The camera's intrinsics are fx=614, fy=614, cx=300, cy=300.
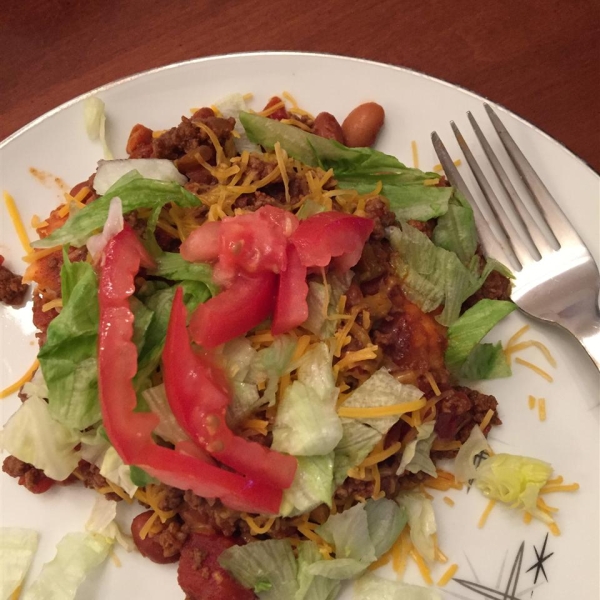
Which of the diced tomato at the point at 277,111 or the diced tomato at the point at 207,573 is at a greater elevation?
the diced tomato at the point at 277,111

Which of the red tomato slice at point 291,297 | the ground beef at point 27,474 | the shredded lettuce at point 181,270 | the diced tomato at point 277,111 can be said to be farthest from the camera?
the diced tomato at point 277,111

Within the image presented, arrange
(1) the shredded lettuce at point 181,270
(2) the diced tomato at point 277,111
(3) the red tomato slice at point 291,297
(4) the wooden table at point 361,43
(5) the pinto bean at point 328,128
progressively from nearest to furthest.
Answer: (3) the red tomato slice at point 291,297
(1) the shredded lettuce at point 181,270
(5) the pinto bean at point 328,128
(2) the diced tomato at point 277,111
(4) the wooden table at point 361,43

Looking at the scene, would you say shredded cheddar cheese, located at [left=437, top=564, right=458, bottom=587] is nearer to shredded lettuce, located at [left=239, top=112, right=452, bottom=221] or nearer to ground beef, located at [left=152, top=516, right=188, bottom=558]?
ground beef, located at [left=152, top=516, right=188, bottom=558]

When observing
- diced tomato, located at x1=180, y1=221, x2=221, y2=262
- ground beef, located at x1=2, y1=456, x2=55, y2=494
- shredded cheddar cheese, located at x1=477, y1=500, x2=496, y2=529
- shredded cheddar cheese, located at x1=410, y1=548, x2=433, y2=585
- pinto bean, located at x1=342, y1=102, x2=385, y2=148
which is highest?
pinto bean, located at x1=342, y1=102, x2=385, y2=148

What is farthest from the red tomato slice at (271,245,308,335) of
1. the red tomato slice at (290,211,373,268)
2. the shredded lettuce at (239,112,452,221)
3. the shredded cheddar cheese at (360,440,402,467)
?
the shredded lettuce at (239,112,452,221)

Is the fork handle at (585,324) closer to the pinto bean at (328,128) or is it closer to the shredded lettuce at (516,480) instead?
the shredded lettuce at (516,480)

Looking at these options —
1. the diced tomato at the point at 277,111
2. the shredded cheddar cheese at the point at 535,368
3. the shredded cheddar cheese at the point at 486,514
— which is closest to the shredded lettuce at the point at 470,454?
the shredded cheddar cheese at the point at 486,514
